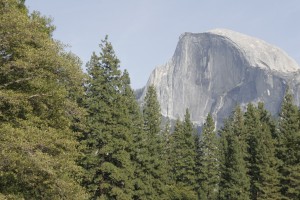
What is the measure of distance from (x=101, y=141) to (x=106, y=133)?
102cm

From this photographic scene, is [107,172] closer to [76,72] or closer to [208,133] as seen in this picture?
[76,72]

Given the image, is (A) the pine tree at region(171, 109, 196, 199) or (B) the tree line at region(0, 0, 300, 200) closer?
(B) the tree line at region(0, 0, 300, 200)

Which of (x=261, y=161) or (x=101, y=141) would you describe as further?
(x=261, y=161)

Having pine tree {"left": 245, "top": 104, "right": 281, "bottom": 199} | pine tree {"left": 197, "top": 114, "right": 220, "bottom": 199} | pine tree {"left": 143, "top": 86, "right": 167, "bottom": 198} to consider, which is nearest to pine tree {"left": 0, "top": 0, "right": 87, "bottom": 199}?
pine tree {"left": 143, "top": 86, "right": 167, "bottom": 198}

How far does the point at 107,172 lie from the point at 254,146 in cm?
3800

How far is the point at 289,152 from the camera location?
2554 inches

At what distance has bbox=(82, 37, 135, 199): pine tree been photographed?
121 feet

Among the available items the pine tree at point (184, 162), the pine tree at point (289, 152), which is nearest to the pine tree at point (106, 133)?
the pine tree at point (184, 162)

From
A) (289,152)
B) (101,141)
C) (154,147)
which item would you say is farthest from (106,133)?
(289,152)

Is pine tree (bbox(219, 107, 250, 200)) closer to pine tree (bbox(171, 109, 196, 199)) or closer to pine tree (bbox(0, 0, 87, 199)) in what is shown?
pine tree (bbox(171, 109, 196, 199))

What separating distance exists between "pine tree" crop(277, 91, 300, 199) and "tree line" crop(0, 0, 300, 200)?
0.52ft

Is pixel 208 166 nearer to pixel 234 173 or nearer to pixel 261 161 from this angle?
pixel 234 173

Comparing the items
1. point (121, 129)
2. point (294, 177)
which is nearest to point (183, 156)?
point (294, 177)

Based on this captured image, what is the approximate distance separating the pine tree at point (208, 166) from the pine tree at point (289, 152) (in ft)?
36.2
